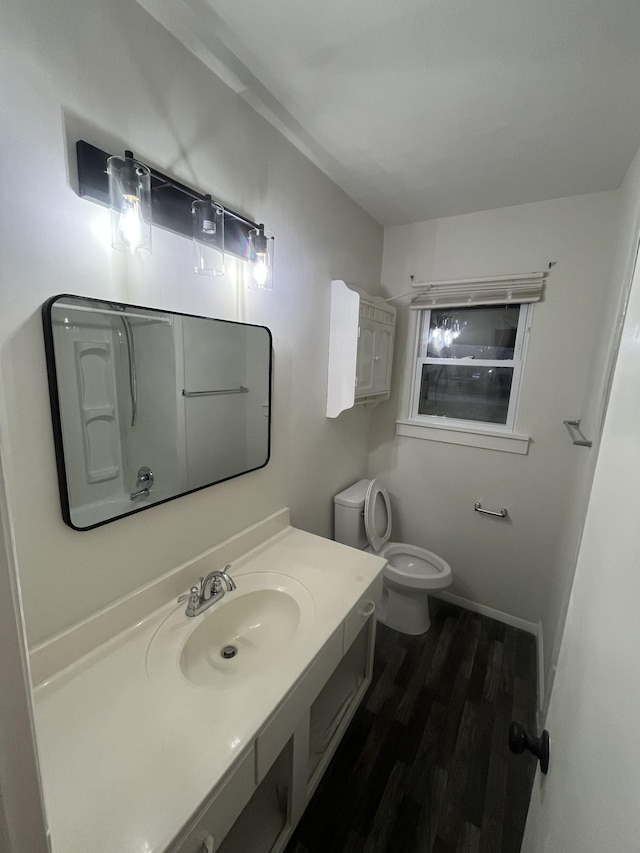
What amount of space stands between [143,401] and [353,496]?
142 cm

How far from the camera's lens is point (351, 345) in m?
1.82

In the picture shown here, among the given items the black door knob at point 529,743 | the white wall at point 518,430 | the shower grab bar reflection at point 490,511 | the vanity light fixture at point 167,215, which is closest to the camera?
the black door knob at point 529,743

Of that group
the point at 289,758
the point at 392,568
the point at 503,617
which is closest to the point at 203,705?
the point at 289,758

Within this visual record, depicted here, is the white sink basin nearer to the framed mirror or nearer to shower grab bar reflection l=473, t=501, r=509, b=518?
the framed mirror

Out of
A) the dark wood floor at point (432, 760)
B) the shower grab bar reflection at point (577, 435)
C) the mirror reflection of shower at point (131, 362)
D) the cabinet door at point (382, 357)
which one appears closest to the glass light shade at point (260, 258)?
the mirror reflection of shower at point (131, 362)

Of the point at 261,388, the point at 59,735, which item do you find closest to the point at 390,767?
the point at 59,735

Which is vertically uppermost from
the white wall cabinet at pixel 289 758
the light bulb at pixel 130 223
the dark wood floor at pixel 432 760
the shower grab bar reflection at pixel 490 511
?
the light bulb at pixel 130 223

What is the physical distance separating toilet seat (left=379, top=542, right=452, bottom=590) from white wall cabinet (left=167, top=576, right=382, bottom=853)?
18.4 inches

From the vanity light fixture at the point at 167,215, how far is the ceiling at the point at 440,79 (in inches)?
16.7

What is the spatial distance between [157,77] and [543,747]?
6.01 ft

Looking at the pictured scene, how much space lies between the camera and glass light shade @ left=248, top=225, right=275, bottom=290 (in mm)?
1240

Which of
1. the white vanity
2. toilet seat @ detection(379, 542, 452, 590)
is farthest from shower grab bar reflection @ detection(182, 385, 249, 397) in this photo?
toilet seat @ detection(379, 542, 452, 590)

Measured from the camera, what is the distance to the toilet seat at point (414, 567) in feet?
6.56

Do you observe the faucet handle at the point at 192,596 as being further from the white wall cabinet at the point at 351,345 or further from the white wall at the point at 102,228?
the white wall cabinet at the point at 351,345
